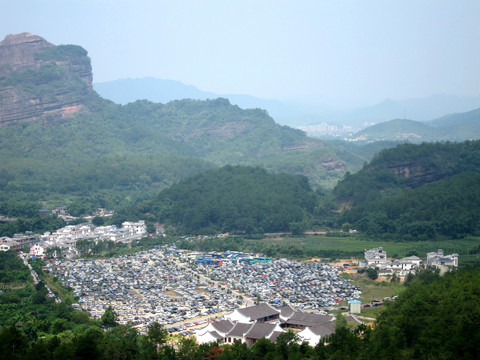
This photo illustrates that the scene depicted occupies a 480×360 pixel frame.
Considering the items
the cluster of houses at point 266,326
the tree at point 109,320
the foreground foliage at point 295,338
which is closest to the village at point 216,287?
the cluster of houses at point 266,326

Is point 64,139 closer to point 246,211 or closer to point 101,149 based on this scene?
point 101,149

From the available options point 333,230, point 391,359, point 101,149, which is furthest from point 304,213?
point 101,149

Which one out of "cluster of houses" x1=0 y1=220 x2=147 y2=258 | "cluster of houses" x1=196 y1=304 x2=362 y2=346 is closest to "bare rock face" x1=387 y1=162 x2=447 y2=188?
"cluster of houses" x1=0 y1=220 x2=147 y2=258

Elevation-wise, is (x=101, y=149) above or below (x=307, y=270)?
above

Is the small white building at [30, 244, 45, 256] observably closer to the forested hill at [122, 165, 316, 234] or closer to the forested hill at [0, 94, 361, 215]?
the forested hill at [122, 165, 316, 234]

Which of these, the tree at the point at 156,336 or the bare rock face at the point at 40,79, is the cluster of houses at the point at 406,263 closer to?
the tree at the point at 156,336
